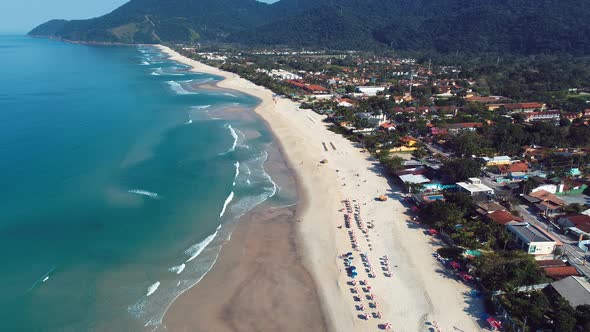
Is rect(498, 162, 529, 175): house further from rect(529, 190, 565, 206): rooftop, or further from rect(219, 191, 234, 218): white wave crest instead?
rect(219, 191, 234, 218): white wave crest

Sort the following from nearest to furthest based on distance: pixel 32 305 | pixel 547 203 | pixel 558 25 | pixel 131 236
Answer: pixel 32 305 < pixel 131 236 < pixel 547 203 < pixel 558 25

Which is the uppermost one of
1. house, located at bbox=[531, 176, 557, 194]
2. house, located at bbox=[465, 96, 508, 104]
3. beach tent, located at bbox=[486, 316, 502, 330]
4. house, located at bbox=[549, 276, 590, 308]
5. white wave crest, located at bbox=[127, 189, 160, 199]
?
house, located at bbox=[465, 96, 508, 104]

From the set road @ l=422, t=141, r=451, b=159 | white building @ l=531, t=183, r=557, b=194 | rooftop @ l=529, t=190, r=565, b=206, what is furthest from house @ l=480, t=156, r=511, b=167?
rooftop @ l=529, t=190, r=565, b=206

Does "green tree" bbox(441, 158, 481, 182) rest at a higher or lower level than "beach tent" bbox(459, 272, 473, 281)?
higher

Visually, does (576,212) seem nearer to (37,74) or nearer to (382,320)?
(382,320)

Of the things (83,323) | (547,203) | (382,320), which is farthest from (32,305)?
(547,203)

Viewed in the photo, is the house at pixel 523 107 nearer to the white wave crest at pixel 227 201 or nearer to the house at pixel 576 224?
the house at pixel 576 224

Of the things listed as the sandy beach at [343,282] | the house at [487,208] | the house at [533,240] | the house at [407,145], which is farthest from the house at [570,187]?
the house at [407,145]
